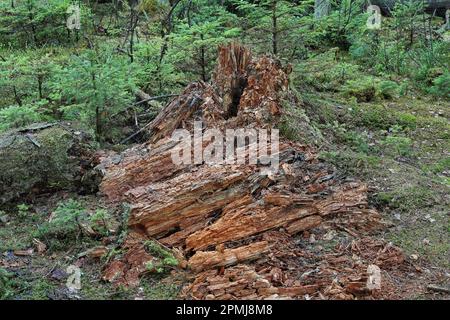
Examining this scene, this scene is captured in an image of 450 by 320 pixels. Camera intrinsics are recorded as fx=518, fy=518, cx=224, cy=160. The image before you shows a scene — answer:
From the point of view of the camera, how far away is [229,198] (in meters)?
5.47

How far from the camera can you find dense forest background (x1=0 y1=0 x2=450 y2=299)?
18.4 ft

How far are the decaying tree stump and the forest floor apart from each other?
0.71 ft

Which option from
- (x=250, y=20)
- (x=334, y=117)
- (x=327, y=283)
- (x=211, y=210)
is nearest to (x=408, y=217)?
(x=327, y=283)

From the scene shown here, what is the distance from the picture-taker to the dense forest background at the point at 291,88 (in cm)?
561

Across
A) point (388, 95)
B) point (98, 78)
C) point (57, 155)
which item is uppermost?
point (98, 78)

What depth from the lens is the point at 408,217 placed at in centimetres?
582

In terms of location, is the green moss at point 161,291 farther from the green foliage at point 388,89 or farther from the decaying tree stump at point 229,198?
the green foliage at point 388,89

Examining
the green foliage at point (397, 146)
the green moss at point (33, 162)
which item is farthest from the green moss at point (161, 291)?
the green foliage at point (397, 146)

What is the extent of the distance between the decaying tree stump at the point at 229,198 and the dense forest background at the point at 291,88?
1.08 feet

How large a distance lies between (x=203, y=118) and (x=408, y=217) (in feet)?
8.96

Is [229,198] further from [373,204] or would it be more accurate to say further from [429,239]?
[429,239]

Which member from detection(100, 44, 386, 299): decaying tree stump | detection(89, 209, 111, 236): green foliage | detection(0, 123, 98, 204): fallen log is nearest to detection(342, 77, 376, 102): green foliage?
detection(100, 44, 386, 299): decaying tree stump

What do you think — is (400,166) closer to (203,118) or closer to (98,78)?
(203,118)

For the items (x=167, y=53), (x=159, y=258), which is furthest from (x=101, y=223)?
(x=167, y=53)
